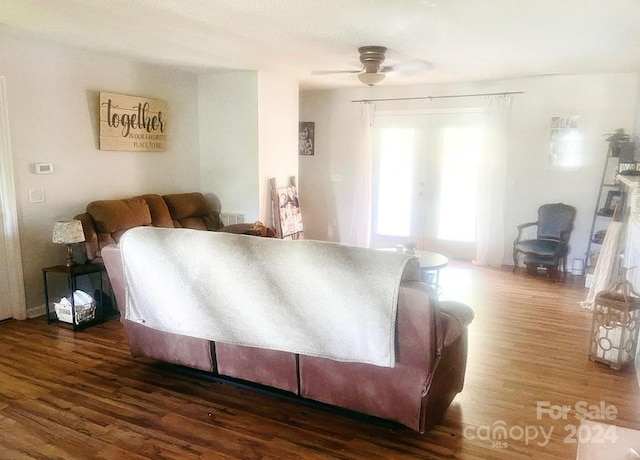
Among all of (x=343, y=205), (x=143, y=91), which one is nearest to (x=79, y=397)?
(x=143, y=91)

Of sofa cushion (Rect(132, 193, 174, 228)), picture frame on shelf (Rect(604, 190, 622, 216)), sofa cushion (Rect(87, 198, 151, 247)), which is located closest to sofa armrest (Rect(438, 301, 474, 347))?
sofa cushion (Rect(87, 198, 151, 247))

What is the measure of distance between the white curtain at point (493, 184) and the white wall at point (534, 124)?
12 centimetres

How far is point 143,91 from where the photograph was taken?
16.6ft

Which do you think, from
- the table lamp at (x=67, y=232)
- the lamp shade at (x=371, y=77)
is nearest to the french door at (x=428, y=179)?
the lamp shade at (x=371, y=77)

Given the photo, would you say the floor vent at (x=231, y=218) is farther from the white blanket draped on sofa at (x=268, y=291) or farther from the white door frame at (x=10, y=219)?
the white blanket draped on sofa at (x=268, y=291)

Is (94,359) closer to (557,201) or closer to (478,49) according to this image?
(478,49)

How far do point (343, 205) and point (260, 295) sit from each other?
486 centimetres

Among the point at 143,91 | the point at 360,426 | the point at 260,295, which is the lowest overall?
the point at 360,426

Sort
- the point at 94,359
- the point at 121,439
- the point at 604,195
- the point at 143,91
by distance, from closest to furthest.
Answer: the point at 121,439 < the point at 94,359 < the point at 143,91 < the point at 604,195

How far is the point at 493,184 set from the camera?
607 cm

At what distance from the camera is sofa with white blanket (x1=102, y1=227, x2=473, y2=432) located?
2236 mm

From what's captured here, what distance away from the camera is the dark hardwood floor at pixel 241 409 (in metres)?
2.30

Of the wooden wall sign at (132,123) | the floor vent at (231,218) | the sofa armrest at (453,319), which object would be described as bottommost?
the sofa armrest at (453,319)

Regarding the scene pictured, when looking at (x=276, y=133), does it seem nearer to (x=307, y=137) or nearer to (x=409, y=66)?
(x=307, y=137)
